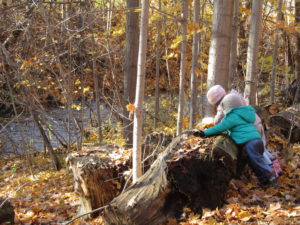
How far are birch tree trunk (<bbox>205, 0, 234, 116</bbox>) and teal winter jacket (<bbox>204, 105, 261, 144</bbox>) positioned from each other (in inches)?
42.2

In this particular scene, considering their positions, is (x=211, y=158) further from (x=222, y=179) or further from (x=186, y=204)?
(x=186, y=204)

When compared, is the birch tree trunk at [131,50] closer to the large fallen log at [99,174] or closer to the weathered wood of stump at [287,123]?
the large fallen log at [99,174]

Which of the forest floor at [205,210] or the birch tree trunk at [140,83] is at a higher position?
the birch tree trunk at [140,83]

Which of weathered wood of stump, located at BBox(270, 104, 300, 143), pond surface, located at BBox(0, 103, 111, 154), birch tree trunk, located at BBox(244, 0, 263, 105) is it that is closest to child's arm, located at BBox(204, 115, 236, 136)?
birch tree trunk, located at BBox(244, 0, 263, 105)

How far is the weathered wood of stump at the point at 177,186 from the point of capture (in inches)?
134

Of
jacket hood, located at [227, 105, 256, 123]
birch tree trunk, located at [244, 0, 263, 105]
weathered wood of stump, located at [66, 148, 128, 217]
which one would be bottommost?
weathered wood of stump, located at [66, 148, 128, 217]

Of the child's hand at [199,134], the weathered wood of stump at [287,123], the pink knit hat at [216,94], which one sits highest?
the pink knit hat at [216,94]

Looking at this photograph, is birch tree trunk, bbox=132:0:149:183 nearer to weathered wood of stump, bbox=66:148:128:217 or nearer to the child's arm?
weathered wood of stump, bbox=66:148:128:217

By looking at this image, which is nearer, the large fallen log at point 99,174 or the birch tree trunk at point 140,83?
the birch tree trunk at point 140,83

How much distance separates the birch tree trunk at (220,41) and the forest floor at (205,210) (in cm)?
165

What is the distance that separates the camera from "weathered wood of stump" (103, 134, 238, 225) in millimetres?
3395

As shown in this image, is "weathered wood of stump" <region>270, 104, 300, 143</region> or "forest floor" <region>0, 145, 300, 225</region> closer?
"forest floor" <region>0, 145, 300, 225</region>

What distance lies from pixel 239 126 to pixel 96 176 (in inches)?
85.4

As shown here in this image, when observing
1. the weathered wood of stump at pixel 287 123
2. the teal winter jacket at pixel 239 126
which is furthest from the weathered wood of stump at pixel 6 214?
the weathered wood of stump at pixel 287 123
